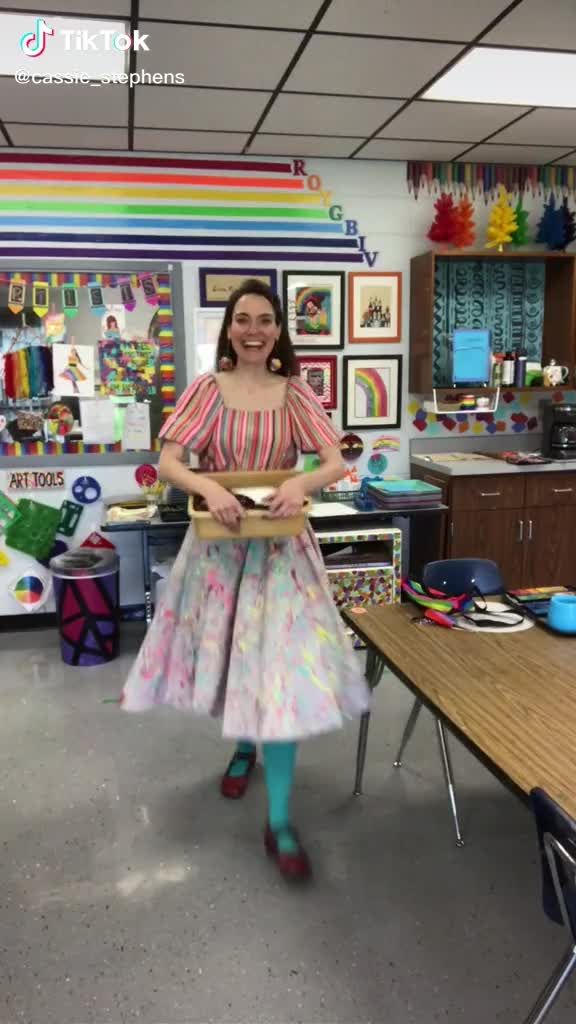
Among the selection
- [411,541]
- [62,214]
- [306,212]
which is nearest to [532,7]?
[306,212]

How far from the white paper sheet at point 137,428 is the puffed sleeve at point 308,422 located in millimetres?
2081

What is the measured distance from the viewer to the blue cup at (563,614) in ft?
6.37

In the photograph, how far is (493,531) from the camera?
410cm

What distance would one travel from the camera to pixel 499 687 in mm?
A: 1646

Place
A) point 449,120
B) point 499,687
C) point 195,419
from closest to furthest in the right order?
point 499,687 → point 195,419 → point 449,120

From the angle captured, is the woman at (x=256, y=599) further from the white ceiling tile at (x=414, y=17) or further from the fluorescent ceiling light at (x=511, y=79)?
the fluorescent ceiling light at (x=511, y=79)

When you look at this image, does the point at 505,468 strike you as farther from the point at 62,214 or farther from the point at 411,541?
the point at 62,214

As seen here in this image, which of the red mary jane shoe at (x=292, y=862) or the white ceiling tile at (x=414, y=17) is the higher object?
the white ceiling tile at (x=414, y=17)

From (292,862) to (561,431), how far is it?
10.3 feet

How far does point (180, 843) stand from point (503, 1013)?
39.9 inches

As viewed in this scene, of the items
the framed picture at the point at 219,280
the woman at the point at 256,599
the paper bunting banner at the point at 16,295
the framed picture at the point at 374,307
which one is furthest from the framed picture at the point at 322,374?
the woman at the point at 256,599

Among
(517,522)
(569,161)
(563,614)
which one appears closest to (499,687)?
(563,614)

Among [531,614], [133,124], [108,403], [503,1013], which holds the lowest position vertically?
[503,1013]

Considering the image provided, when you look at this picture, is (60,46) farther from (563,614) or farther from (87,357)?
(563,614)
